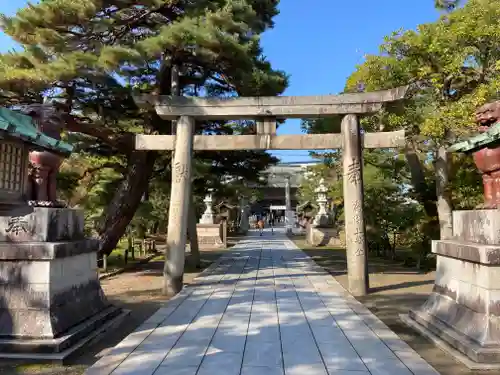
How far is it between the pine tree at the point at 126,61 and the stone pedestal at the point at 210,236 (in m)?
11.4

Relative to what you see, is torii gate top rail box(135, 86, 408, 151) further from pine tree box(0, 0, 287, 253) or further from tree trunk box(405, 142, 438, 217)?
tree trunk box(405, 142, 438, 217)

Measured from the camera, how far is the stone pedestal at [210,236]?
25156 mm

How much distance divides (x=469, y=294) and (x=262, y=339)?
2.68 metres

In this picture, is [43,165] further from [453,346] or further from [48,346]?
[453,346]

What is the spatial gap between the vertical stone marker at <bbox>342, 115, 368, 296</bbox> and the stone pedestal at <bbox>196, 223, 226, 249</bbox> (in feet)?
50.3

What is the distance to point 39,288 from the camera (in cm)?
559

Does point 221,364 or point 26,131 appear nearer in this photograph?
point 221,364

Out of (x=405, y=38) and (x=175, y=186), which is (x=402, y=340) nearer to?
(x=175, y=186)

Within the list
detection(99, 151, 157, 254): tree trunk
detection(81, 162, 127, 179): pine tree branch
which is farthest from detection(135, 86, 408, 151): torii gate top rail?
detection(81, 162, 127, 179): pine tree branch

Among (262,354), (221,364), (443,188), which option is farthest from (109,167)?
(221,364)

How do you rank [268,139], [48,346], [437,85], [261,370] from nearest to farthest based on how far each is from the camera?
[261,370]
[48,346]
[268,139]
[437,85]

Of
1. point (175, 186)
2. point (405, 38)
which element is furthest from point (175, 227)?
point (405, 38)

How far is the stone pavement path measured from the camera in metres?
4.88

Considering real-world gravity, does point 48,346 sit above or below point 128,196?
below
